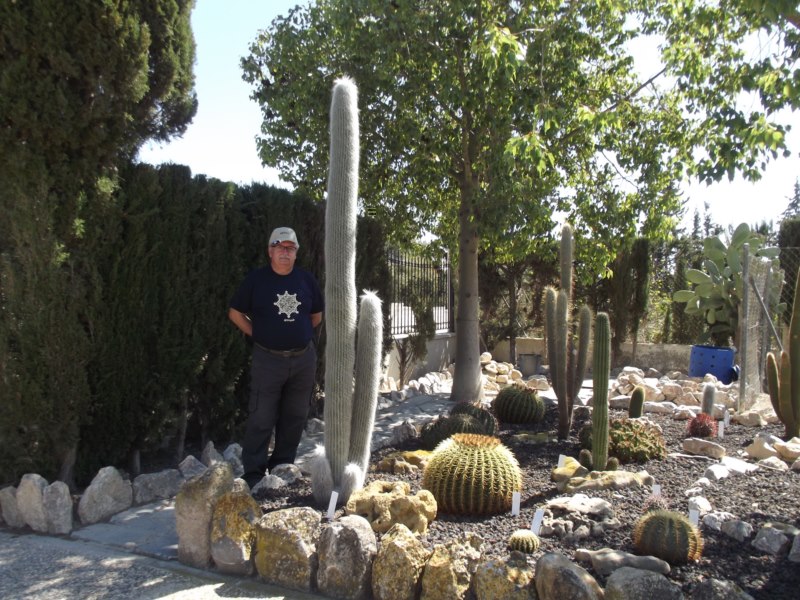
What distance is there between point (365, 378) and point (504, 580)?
183cm

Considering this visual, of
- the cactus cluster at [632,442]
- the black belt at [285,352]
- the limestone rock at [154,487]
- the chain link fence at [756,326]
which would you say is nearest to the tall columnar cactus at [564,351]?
the cactus cluster at [632,442]

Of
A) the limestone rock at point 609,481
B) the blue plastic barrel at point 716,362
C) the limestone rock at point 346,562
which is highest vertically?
the blue plastic barrel at point 716,362

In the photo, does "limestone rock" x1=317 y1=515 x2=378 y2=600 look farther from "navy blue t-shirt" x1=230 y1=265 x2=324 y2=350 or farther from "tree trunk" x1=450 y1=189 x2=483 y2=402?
"tree trunk" x1=450 y1=189 x2=483 y2=402

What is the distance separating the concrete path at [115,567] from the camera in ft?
11.7

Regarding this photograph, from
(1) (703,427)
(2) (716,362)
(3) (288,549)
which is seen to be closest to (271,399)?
(3) (288,549)

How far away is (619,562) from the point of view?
3.38 m

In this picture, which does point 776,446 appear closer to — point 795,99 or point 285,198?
point 795,99

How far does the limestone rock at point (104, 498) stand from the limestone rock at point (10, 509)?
37 cm

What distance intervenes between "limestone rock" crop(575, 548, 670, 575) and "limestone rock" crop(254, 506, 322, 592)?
4.77 ft

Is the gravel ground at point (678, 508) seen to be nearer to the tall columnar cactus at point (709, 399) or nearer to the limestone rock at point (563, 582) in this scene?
the limestone rock at point (563, 582)

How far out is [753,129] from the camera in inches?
210

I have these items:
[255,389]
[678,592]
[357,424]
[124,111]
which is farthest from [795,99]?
[124,111]

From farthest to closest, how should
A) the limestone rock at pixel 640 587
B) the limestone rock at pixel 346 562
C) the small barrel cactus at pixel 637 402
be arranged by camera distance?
the small barrel cactus at pixel 637 402, the limestone rock at pixel 346 562, the limestone rock at pixel 640 587

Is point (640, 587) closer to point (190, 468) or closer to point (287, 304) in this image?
point (287, 304)
